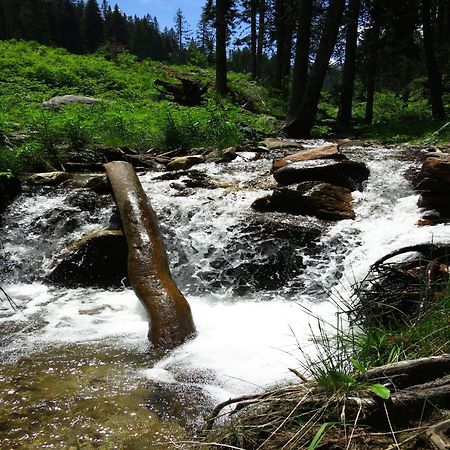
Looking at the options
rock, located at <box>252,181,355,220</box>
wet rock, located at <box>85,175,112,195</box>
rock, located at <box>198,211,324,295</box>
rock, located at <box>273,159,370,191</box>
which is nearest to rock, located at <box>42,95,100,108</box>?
wet rock, located at <box>85,175,112,195</box>

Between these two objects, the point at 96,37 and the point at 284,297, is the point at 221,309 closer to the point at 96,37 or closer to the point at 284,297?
the point at 284,297

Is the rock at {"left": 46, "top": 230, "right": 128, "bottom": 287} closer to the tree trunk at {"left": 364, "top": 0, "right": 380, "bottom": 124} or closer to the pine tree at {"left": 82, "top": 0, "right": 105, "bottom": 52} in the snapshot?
the tree trunk at {"left": 364, "top": 0, "right": 380, "bottom": 124}

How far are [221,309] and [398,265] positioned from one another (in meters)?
1.97

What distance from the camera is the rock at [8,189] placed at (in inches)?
274

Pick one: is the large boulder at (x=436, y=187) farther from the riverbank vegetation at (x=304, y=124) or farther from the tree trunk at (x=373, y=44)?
the tree trunk at (x=373, y=44)

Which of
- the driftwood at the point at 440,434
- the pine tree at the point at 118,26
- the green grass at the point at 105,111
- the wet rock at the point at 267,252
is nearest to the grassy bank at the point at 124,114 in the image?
the green grass at the point at 105,111

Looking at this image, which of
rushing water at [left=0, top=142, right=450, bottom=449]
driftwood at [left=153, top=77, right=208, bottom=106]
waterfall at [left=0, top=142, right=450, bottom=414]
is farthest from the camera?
driftwood at [left=153, top=77, right=208, bottom=106]

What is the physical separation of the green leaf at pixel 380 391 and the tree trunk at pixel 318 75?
1268 centimetres

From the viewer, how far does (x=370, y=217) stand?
6.14 m

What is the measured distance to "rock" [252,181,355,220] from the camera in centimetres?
627

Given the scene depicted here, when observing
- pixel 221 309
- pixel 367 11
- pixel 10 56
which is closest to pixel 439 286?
pixel 221 309

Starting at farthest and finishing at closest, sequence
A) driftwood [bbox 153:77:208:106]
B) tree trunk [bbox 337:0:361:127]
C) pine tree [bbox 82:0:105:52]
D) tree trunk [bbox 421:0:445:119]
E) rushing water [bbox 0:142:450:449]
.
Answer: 1. pine tree [bbox 82:0:105:52]
2. driftwood [bbox 153:77:208:106]
3. tree trunk [bbox 337:0:361:127]
4. tree trunk [bbox 421:0:445:119]
5. rushing water [bbox 0:142:450:449]

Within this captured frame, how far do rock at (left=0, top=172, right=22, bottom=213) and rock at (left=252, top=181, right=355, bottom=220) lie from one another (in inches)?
153

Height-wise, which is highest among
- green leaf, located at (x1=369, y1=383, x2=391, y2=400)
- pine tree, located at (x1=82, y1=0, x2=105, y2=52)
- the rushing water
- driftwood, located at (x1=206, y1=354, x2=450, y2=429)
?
pine tree, located at (x1=82, y1=0, x2=105, y2=52)
